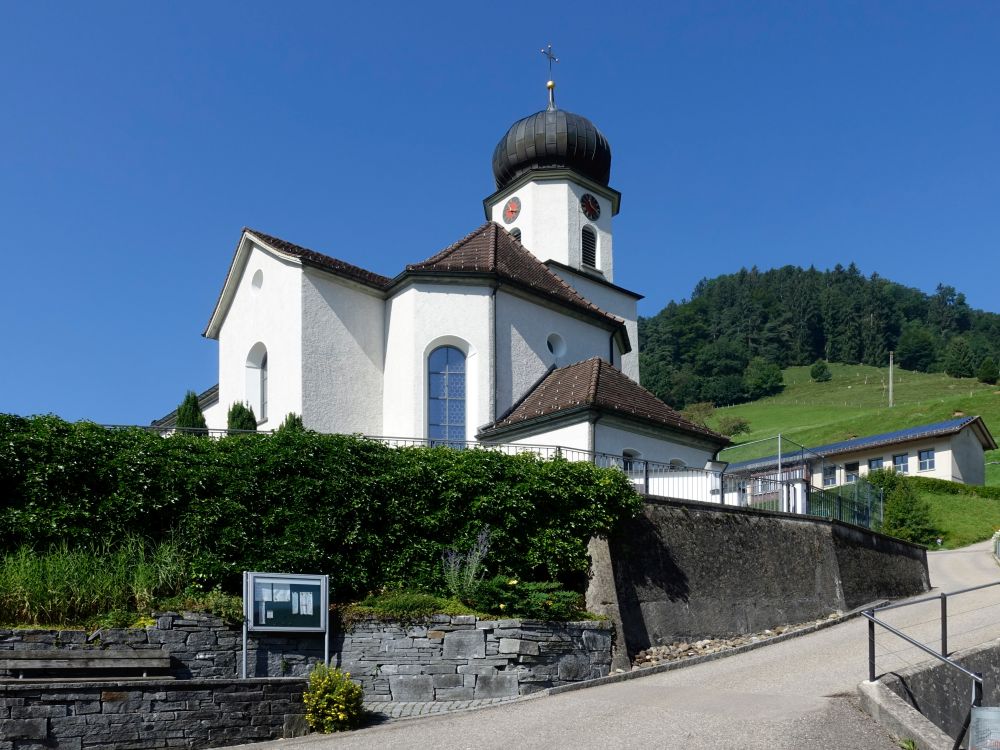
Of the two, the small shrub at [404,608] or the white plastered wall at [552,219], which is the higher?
the white plastered wall at [552,219]

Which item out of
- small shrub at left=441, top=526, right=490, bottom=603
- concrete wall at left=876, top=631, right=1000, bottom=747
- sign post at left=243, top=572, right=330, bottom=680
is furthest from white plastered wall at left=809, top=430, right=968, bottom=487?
sign post at left=243, top=572, right=330, bottom=680

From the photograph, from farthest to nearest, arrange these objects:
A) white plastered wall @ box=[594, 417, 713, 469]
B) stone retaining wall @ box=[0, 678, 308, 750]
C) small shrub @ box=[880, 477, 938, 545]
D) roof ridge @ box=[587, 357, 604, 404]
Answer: small shrub @ box=[880, 477, 938, 545] → white plastered wall @ box=[594, 417, 713, 469] → roof ridge @ box=[587, 357, 604, 404] → stone retaining wall @ box=[0, 678, 308, 750]

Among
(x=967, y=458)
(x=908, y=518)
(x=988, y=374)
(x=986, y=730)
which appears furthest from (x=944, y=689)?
(x=988, y=374)

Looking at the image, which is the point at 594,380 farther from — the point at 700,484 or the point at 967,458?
the point at 967,458

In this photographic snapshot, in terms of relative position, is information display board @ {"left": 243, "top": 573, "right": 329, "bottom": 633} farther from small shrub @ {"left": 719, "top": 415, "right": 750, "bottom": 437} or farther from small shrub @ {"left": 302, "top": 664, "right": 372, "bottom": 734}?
small shrub @ {"left": 719, "top": 415, "right": 750, "bottom": 437}

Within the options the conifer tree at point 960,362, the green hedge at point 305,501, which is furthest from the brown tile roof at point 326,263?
the conifer tree at point 960,362

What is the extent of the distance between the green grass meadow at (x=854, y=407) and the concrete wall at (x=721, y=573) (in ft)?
91.1

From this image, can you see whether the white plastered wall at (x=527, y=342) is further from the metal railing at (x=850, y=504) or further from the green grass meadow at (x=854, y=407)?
the green grass meadow at (x=854, y=407)

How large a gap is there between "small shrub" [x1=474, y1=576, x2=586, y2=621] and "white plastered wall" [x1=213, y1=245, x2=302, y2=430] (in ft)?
34.6

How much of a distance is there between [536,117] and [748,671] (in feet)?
85.9

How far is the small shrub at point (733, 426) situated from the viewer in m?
94.9

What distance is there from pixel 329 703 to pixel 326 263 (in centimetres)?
1542

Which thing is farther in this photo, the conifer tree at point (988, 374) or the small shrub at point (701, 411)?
the conifer tree at point (988, 374)

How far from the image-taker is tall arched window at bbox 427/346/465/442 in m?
26.7
